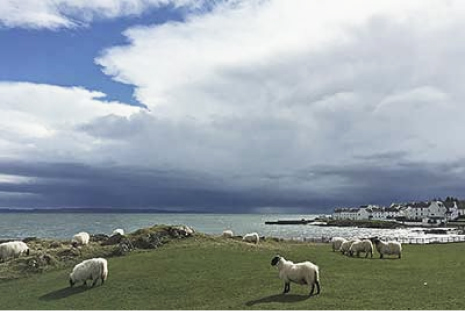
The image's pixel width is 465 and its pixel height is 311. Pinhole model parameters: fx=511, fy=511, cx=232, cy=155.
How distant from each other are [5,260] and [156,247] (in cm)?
1132

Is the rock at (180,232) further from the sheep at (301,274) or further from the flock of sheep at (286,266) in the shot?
the sheep at (301,274)

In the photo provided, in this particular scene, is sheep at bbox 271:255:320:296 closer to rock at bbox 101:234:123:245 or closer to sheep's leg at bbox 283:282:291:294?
sheep's leg at bbox 283:282:291:294

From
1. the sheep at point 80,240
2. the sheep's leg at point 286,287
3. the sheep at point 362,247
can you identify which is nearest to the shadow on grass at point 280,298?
the sheep's leg at point 286,287

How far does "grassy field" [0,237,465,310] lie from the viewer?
68.0 ft

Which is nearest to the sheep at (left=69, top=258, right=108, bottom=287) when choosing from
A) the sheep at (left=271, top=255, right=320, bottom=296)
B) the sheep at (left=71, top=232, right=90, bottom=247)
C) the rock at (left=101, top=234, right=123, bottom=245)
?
the sheep at (left=271, top=255, right=320, bottom=296)

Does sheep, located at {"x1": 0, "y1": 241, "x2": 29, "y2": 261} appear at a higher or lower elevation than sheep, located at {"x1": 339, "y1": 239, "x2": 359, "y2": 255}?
lower

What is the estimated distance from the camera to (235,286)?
Answer: 24.8 metres

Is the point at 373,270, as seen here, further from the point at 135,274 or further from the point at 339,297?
the point at 135,274

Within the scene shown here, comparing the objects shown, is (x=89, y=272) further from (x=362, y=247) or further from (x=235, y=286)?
(x=362, y=247)

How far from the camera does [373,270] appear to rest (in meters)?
29.6

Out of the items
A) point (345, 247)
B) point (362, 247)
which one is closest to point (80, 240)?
point (345, 247)

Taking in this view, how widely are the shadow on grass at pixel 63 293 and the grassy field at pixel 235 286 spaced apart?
0.06 metres

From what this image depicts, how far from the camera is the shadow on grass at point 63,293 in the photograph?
25158 mm

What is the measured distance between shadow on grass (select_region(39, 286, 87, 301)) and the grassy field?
2.2 inches
